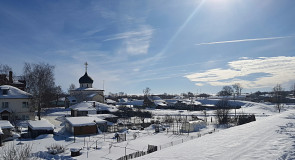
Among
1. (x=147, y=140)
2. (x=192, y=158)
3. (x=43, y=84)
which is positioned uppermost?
(x=43, y=84)

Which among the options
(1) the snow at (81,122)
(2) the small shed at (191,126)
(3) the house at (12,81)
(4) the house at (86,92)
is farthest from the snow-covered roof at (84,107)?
(2) the small shed at (191,126)

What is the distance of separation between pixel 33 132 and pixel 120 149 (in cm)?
1353

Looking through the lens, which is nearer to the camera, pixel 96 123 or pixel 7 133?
pixel 7 133

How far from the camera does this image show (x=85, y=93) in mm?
66438

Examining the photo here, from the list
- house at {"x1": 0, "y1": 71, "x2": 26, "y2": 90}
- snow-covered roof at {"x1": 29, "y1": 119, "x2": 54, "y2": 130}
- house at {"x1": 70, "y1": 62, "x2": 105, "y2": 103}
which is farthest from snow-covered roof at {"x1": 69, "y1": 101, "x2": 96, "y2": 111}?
house at {"x1": 0, "y1": 71, "x2": 26, "y2": 90}

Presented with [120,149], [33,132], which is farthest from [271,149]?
[33,132]

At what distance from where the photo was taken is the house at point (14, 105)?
37.2 m

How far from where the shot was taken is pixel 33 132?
27.0m

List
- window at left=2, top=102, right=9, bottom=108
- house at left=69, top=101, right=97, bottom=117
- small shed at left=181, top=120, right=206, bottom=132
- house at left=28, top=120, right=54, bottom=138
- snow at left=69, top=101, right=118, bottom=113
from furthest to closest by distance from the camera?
snow at left=69, top=101, right=118, bottom=113 → house at left=69, top=101, right=97, bottom=117 → window at left=2, top=102, right=9, bottom=108 → small shed at left=181, top=120, right=206, bottom=132 → house at left=28, top=120, right=54, bottom=138

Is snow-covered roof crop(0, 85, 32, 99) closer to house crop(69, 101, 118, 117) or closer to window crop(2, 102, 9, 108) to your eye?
window crop(2, 102, 9, 108)

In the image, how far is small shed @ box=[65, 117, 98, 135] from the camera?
92.7ft

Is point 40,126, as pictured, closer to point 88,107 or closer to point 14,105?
point 14,105

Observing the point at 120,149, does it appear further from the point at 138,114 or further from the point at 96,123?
the point at 138,114

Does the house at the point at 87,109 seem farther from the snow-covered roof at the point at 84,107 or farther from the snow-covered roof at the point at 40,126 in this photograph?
the snow-covered roof at the point at 40,126
